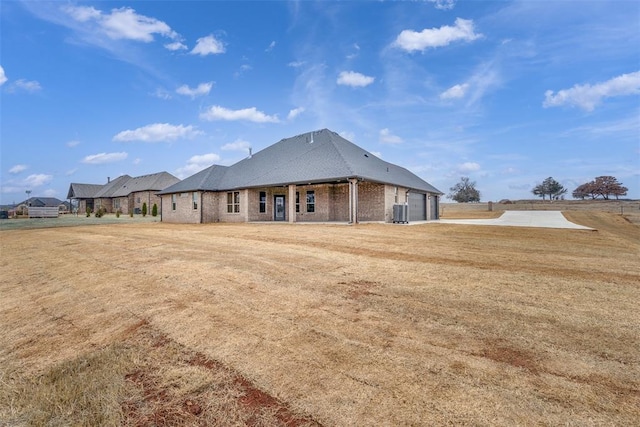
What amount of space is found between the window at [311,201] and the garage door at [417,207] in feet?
29.2

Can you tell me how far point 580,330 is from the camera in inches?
138

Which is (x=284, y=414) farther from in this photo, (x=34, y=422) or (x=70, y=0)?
(x=70, y=0)

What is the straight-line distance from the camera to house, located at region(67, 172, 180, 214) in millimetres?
44125

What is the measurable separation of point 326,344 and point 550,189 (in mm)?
93755

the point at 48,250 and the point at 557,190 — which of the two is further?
the point at 557,190

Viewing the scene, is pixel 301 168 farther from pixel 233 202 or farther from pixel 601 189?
pixel 601 189

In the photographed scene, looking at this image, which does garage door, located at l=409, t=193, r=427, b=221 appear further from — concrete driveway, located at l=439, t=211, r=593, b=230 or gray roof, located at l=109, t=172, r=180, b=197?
gray roof, located at l=109, t=172, r=180, b=197

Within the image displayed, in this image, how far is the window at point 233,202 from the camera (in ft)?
78.1

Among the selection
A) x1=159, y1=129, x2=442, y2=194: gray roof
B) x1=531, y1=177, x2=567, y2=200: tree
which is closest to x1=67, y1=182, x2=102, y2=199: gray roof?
x1=159, y1=129, x2=442, y2=194: gray roof

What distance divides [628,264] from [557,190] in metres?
→ 86.8

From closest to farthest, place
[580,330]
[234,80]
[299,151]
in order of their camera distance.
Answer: [580,330]
[234,80]
[299,151]

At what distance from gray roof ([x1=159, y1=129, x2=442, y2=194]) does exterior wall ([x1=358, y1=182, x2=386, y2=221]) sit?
95 centimetres

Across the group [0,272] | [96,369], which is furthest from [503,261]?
[0,272]

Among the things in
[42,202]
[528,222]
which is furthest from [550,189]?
[42,202]
